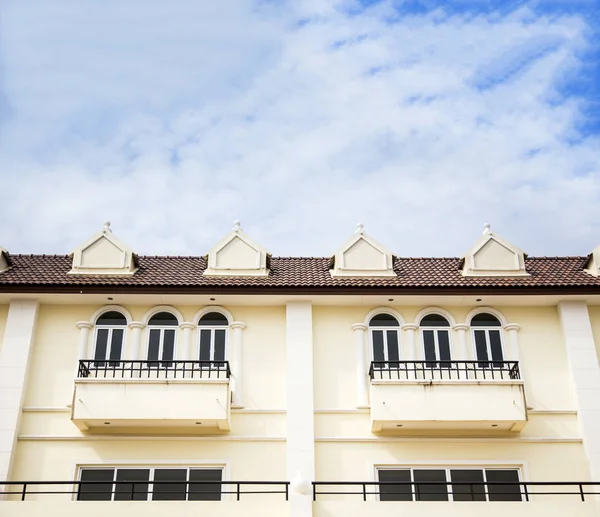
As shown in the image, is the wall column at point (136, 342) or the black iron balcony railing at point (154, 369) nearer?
the black iron balcony railing at point (154, 369)

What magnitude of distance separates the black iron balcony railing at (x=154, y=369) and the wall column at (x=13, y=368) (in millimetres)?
1293

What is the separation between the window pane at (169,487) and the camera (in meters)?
16.4

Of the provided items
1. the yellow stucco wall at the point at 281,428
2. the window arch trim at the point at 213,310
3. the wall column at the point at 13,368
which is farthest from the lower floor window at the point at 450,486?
the wall column at the point at 13,368

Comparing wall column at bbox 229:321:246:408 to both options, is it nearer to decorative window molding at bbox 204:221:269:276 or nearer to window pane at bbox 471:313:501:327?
decorative window molding at bbox 204:221:269:276

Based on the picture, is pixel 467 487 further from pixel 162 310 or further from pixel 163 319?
pixel 162 310

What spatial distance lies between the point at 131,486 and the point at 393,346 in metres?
6.28

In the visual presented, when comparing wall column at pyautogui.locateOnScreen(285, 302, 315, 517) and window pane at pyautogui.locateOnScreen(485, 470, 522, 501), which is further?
wall column at pyautogui.locateOnScreen(285, 302, 315, 517)

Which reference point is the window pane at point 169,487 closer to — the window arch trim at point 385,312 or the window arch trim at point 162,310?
the window arch trim at point 162,310

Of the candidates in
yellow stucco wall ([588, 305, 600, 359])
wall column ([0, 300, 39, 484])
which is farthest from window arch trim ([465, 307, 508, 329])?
wall column ([0, 300, 39, 484])

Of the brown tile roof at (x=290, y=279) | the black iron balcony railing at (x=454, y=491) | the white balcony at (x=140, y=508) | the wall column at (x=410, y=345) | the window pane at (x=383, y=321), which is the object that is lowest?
the white balcony at (x=140, y=508)

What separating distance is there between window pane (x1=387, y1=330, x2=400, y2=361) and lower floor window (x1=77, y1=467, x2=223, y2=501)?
175 inches

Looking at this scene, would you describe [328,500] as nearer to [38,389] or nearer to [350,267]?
[350,267]

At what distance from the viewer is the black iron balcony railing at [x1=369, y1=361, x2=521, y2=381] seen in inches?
682

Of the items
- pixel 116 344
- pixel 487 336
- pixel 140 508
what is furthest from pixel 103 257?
pixel 487 336
